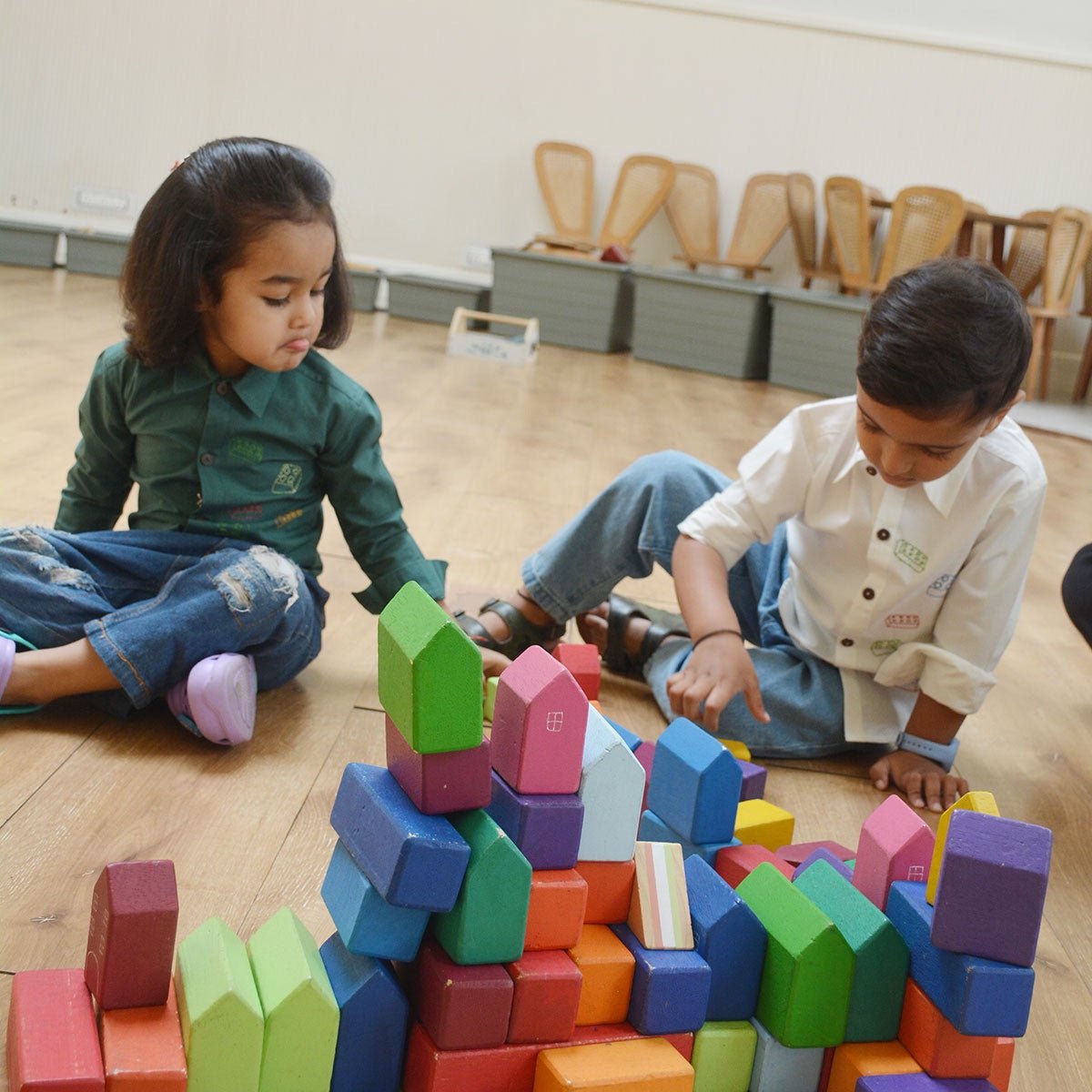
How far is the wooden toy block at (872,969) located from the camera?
62cm

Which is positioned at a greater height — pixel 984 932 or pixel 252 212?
pixel 252 212

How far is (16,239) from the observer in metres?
4.18

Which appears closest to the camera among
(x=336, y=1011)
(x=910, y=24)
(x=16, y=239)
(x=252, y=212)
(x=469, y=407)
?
(x=336, y=1011)

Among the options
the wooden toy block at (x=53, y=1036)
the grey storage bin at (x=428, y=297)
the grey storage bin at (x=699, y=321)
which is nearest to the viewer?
the wooden toy block at (x=53, y=1036)

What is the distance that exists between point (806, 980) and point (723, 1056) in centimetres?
6

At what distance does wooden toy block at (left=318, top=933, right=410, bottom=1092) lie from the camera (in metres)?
0.58

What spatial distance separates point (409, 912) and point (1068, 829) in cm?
79

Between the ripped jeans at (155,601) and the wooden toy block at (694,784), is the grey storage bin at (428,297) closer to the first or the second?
the ripped jeans at (155,601)

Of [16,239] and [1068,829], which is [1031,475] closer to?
[1068,829]

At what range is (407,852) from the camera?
55 centimetres

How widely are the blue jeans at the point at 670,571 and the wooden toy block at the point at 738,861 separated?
1.40ft

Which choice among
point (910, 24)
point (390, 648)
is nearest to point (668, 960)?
point (390, 648)

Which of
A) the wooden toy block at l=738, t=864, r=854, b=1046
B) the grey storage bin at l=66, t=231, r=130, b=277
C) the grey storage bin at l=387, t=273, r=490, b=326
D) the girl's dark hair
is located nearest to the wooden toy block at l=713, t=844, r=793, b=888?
the wooden toy block at l=738, t=864, r=854, b=1046

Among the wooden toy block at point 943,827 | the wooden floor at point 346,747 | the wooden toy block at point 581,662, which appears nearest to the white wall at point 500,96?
the wooden floor at point 346,747
